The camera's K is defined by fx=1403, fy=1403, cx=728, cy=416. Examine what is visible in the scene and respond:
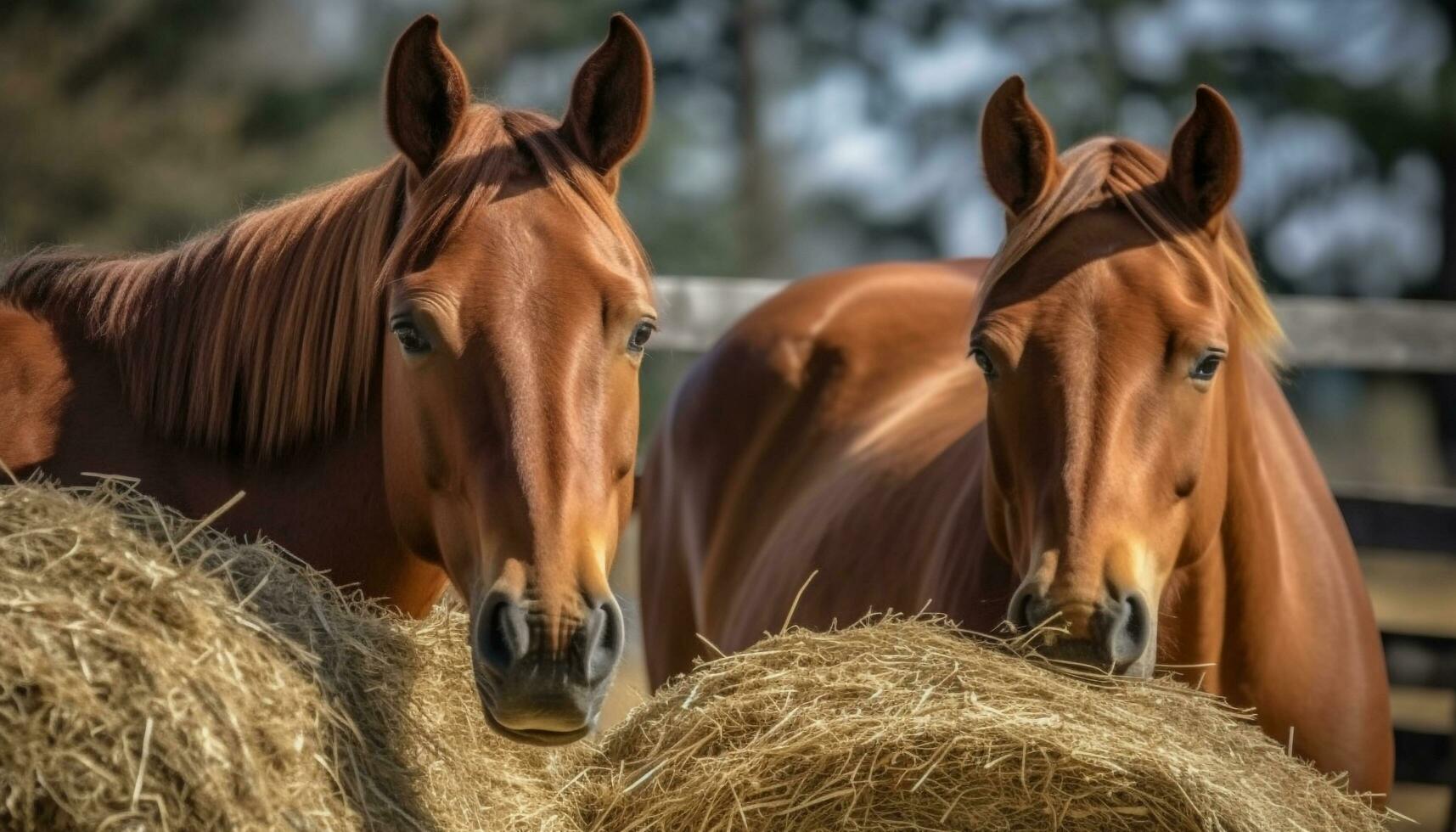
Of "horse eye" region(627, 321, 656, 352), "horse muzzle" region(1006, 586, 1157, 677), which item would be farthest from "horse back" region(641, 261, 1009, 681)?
"horse eye" region(627, 321, 656, 352)

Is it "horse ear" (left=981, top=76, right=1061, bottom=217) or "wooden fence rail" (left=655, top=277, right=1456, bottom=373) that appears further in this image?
"wooden fence rail" (left=655, top=277, right=1456, bottom=373)

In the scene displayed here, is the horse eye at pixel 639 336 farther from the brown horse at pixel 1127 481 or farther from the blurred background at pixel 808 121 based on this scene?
the blurred background at pixel 808 121

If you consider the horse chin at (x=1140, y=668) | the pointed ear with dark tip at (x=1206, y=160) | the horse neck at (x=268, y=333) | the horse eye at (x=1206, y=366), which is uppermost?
the pointed ear with dark tip at (x=1206, y=160)

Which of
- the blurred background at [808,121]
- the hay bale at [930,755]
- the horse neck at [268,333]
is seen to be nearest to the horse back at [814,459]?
the hay bale at [930,755]

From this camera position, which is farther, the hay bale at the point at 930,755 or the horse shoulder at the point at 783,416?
the horse shoulder at the point at 783,416

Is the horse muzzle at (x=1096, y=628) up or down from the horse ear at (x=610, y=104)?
down

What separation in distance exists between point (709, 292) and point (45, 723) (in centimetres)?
451

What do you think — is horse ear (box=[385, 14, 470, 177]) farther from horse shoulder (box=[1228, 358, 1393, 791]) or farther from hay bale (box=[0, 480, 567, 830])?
horse shoulder (box=[1228, 358, 1393, 791])

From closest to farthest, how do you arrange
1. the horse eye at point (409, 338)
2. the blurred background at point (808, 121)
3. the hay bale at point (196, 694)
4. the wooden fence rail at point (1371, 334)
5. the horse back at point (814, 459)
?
the hay bale at point (196, 694) → the horse eye at point (409, 338) → the horse back at point (814, 459) → the wooden fence rail at point (1371, 334) → the blurred background at point (808, 121)

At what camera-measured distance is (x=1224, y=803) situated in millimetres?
2045

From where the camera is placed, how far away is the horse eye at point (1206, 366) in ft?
8.54

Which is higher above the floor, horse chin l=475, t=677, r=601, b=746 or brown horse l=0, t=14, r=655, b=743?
brown horse l=0, t=14, r=655, b=743

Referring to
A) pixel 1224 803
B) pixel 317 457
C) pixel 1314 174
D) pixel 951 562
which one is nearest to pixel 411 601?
pixel 317 457

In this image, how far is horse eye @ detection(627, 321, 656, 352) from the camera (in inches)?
90.0
